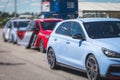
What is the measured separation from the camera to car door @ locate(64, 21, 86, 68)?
37.9ft

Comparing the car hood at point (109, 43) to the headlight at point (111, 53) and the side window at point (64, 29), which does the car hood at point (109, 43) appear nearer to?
the headlight at point (111, 53)

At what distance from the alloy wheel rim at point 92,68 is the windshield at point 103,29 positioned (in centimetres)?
73

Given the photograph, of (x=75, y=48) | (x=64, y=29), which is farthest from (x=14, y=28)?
(x=75, y=48)

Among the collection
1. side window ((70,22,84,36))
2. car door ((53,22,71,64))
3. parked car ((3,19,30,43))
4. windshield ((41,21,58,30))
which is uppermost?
side window ((70,22,84,36))

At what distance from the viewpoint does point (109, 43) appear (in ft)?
34.9

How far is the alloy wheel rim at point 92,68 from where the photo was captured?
1074 centimetres

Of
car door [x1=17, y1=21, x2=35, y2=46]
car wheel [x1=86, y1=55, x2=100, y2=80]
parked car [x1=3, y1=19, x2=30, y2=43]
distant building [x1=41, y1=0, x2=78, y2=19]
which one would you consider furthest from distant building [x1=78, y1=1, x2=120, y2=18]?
car wheel [x1=86, y1=55, x2=100, y2=80]

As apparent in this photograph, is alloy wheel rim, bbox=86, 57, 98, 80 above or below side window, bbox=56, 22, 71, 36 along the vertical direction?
below

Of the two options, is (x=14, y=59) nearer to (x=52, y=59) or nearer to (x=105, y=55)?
(x=52, y=59)

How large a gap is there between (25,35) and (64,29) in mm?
10294

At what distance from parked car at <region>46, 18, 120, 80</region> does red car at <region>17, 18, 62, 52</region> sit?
20.0 ft

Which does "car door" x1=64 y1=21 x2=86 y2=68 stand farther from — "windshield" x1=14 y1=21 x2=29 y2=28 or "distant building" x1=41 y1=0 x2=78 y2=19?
"distant building" x1=41 y1=0 x2=78 y2=19

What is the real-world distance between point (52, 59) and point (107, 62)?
375 cm

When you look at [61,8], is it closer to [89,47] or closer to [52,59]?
[52,59]
